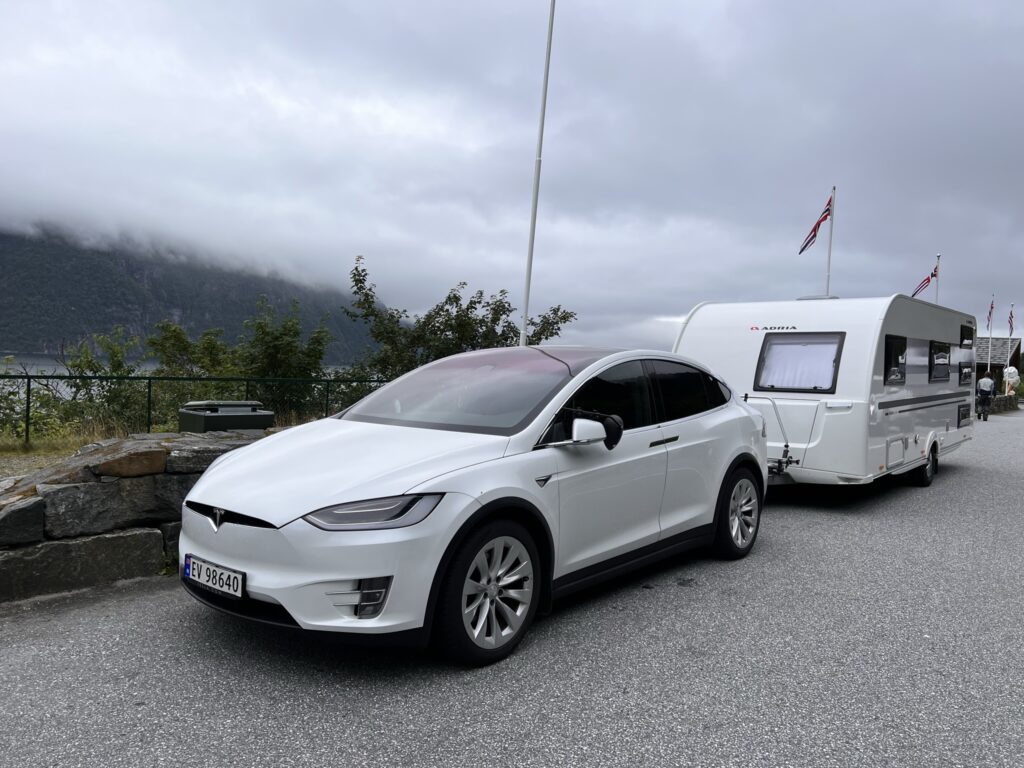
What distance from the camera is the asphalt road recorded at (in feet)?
10.1

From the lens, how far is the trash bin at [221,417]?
668 centimetres

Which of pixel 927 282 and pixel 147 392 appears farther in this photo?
pixel 927 282

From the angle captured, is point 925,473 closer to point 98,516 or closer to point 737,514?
point 737,514

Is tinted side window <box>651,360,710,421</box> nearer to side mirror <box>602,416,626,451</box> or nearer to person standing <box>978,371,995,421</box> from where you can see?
side mirror <box>602,416,626,451</box>

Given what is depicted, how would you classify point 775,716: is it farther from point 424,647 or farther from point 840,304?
point 840,304

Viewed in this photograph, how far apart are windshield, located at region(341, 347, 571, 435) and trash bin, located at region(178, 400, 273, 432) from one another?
1.93 metres

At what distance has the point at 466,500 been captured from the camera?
3.72 meters

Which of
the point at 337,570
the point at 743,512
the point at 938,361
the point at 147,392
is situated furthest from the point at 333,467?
the point at 938,361

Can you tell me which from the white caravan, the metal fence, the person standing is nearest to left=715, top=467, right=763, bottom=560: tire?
the white caravan

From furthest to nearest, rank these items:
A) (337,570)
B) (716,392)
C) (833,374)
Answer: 1. (833,374)
2. (716,392)
3. (337,570)

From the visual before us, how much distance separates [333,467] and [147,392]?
890cm

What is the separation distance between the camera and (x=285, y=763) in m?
2.94

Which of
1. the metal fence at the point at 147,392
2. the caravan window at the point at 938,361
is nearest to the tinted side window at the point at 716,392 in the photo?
the caravan window at the point at 938,361

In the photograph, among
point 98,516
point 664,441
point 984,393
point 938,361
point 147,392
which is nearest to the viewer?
point 98,516
